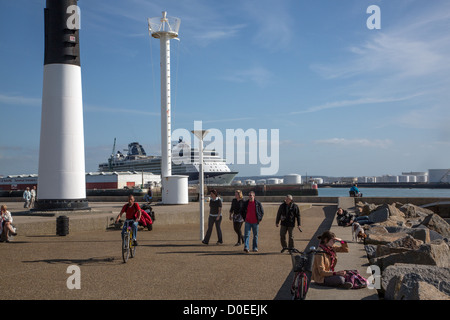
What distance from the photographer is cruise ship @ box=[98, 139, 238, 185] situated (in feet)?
317

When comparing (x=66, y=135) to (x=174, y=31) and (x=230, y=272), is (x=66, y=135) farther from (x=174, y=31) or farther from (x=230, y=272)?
(x=174, y=31)

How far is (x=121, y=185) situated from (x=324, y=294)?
9038cm

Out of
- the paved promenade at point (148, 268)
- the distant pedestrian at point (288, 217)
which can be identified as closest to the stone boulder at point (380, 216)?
the paved promenade at point (148, 268)

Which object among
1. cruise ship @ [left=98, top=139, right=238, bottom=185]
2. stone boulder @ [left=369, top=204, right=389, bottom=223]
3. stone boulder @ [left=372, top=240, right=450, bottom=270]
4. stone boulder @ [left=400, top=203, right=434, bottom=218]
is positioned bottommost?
stone boulder @ [left=400, top=203, right=434, bottom=218]

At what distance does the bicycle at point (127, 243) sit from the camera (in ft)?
33.9

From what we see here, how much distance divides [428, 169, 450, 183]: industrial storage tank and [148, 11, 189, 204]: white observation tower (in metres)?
177

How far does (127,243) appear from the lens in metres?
10.5

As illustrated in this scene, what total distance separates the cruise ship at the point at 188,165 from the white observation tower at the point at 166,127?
5764 cm

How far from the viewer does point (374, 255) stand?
10.3m

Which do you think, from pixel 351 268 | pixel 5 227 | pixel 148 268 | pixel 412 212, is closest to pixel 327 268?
pixel 351 268

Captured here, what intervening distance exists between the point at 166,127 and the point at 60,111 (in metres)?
12.8

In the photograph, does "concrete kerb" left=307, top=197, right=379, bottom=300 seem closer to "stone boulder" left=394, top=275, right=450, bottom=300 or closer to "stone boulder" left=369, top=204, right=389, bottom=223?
"stone boulder" left=394, top=275, right=450, bottom=300

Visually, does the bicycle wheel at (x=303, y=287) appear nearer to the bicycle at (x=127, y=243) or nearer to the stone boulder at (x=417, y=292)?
the stone boulder at (x=417, y=292)

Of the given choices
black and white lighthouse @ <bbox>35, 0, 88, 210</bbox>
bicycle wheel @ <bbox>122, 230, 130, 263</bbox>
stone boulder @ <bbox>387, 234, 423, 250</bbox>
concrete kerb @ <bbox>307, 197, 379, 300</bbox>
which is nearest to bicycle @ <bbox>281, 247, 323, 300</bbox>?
concrete kerb @ <bbox>307, 197, 379, 300</bbox>
